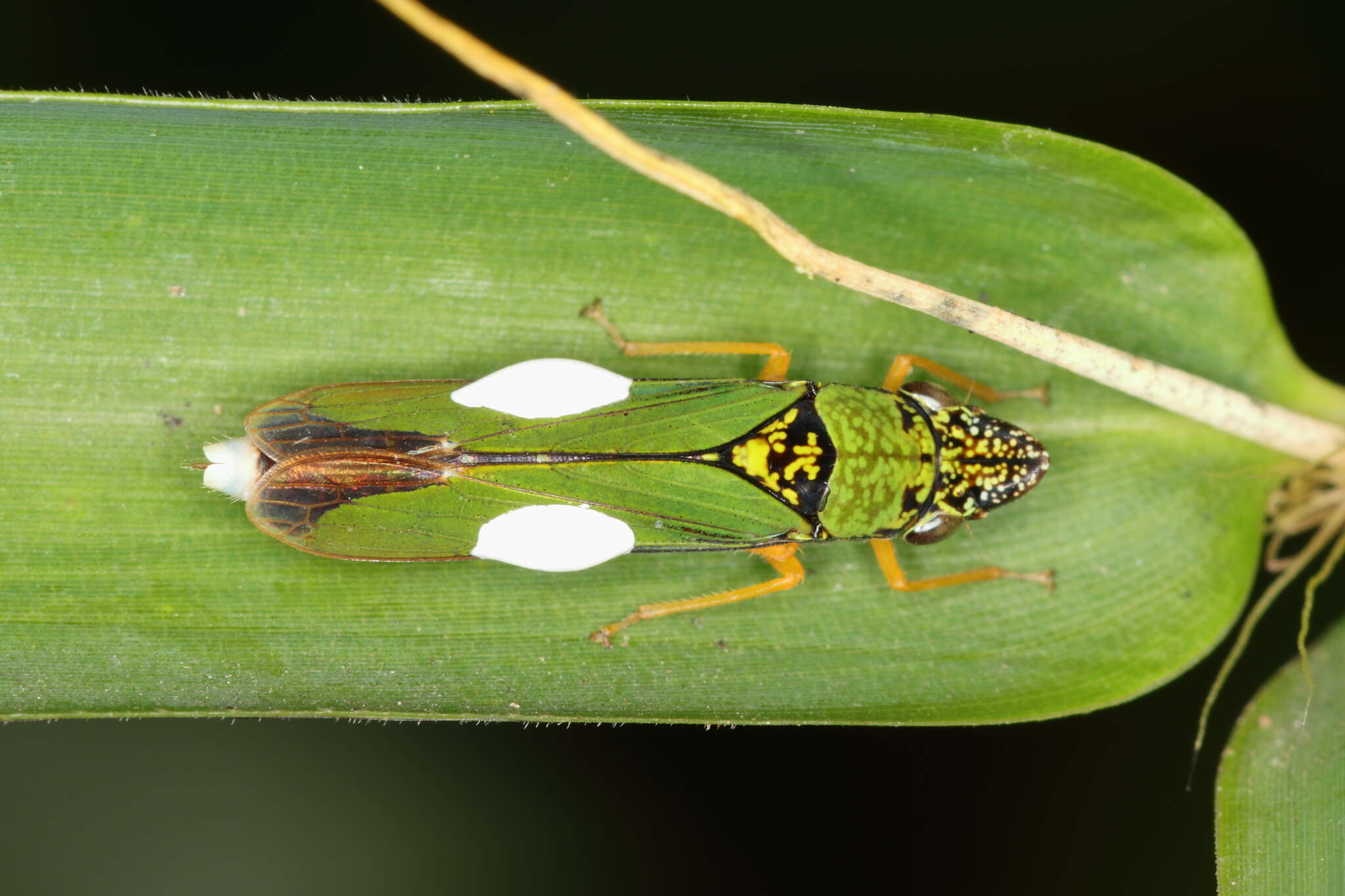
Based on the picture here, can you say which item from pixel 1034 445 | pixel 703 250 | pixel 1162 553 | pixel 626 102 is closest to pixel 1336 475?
pixel 1162 553

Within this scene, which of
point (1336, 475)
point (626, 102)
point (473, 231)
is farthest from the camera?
point (1336, 475)

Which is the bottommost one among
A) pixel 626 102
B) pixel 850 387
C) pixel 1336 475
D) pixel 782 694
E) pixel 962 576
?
pixel 782 694

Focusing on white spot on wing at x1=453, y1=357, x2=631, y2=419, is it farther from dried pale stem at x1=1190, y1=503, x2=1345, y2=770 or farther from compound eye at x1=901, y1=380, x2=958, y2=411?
dried pale stem at x1=1190, y1=503, x2=1345, y2=770

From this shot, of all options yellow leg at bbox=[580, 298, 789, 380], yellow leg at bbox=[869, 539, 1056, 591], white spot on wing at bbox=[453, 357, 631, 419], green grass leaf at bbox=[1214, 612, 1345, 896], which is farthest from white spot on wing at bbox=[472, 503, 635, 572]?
green grass leaf at bbox=[1214, 612, 1345, 896]

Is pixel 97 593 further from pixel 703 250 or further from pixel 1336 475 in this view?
pixel 1336 475

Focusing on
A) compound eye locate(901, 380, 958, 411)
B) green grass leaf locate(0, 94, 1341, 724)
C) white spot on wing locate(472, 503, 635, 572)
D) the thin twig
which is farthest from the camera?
compound eye locate(901, 380, 958, 411)

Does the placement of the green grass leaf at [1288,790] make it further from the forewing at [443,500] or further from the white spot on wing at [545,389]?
the white spot on wing at [545,389]
